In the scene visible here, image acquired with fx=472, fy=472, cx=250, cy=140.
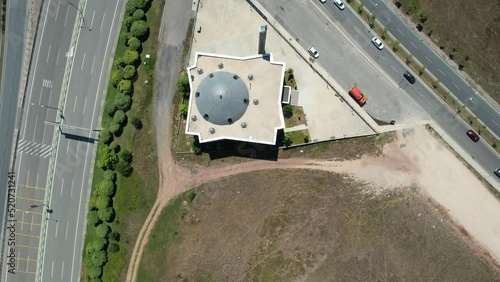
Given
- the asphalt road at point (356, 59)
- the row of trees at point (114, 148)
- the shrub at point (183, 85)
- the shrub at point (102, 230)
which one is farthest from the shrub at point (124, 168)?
the asphalt road at point (356, 59)

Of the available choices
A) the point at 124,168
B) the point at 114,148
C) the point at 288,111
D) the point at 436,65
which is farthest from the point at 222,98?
the point at 436,65

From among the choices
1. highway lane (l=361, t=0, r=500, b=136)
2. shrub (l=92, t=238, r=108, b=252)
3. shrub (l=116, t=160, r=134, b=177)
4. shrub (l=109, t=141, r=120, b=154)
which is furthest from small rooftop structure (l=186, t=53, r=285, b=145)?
shrub (l=92, t=238, r=108, b=252)

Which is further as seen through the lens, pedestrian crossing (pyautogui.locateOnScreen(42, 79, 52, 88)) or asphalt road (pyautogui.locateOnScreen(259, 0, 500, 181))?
pedestrian crossing (pyautogui.locateOnScreen(42, 79, 52, 88))

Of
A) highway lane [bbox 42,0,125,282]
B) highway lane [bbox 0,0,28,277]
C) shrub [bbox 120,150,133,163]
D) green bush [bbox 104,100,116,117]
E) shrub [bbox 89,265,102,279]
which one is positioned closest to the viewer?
shrub [bbox 89,265,102,279]

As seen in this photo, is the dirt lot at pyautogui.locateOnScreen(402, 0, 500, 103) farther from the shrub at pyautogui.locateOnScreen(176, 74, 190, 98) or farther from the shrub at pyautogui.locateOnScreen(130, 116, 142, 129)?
the shrub at pyautogui.locateOnScreen(130, 116, 142, 129)

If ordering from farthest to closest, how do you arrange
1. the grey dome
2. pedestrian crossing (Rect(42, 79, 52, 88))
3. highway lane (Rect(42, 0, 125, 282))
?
pedestrian crossing (Rect(42, 79, 52, 88)), highway lane (Rect(42, 0, 125, 282)), the grey dome

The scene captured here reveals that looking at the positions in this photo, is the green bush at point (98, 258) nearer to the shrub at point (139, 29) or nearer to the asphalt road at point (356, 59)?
the shrub at point (139, 29)
